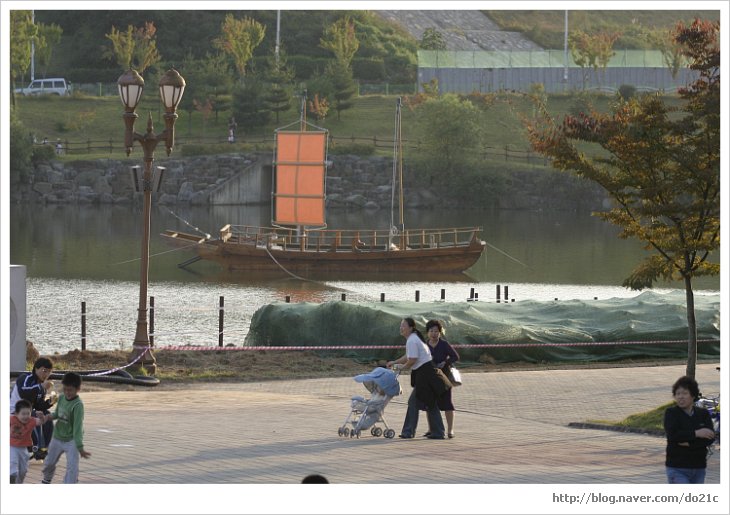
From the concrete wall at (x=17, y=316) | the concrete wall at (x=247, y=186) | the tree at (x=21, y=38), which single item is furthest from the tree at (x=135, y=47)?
the concrete wall at (x=17, y=316)

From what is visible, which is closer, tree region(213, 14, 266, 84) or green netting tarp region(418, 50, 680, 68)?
tree region(213, 14, 266, 84)

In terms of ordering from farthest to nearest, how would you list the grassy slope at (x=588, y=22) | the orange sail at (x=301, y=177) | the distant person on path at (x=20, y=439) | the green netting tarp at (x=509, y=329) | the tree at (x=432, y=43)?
1. the grassy slope at (x=588, y=22)
2. the tree at (x=432, y=43)
3. the orange sail at (x=301, y=177)
4. the green netting tarp at (x=509, y=329)
5. the distant person on path at (x=20, y=439)

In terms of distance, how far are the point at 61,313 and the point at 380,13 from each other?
11270cm

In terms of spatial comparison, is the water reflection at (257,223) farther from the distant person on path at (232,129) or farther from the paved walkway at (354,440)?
the paved walkway at (354,440)

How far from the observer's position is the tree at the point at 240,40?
4284 inches

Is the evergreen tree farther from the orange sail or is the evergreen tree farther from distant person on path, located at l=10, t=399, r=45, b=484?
distant person on path, located at l=10, t=399, r=45, b=484

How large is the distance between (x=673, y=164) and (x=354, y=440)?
644 centimetres

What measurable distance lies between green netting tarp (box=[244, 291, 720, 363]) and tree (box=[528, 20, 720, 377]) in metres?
6.71

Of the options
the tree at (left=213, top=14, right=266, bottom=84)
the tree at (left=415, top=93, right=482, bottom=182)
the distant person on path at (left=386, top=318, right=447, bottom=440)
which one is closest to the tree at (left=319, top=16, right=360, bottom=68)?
the tree at (left=213, top=14, right=266, bottom=84)

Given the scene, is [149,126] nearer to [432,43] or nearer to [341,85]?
[341,85]

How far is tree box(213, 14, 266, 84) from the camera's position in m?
109

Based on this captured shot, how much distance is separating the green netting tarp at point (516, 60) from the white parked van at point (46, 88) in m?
29.8

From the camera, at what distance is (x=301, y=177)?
60531mm

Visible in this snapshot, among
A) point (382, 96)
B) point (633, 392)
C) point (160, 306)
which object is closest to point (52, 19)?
point (382, 96)
